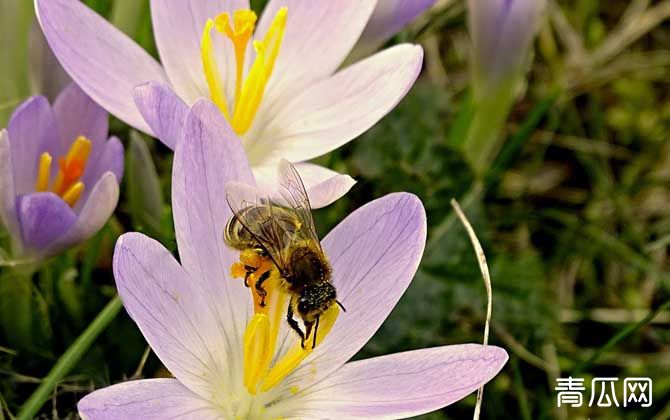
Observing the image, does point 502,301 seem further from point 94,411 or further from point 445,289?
point 94,411

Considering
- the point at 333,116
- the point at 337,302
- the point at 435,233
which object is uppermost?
the point at 333,116

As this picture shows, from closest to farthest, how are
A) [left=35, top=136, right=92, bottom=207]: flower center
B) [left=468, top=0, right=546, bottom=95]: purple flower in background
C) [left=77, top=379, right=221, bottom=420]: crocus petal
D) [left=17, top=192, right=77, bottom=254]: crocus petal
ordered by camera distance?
1. [left=77, top=379, right=221, bottom=420]: crocus petal
2. [left=17, top=192, right=77, bottom=254]: crocus petal
3. [left=35, top=136, right=92, bottom=207]: flower center
4. [left=468, top=0, right=546, bottom=95]: purple flower in background

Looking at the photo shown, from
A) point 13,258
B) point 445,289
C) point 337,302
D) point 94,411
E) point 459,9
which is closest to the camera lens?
point 94,411

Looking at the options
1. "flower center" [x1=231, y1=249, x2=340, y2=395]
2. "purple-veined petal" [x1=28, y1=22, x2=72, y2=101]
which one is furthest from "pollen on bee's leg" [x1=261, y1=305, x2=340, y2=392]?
"purple-veined petal" [x1=28, y1=22, x2=72, y2=101]

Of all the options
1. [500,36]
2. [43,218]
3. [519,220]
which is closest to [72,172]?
[43,218]

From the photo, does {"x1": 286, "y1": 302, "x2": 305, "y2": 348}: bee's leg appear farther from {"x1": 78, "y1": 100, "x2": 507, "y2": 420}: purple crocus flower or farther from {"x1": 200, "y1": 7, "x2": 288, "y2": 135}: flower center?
{"x1": 200, "y1": 7, "x2": 288, "y2": 135}: flower center

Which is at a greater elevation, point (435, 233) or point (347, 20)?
point (347, 20)

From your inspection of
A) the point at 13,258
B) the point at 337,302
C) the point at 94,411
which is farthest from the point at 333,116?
the point at 94,411
